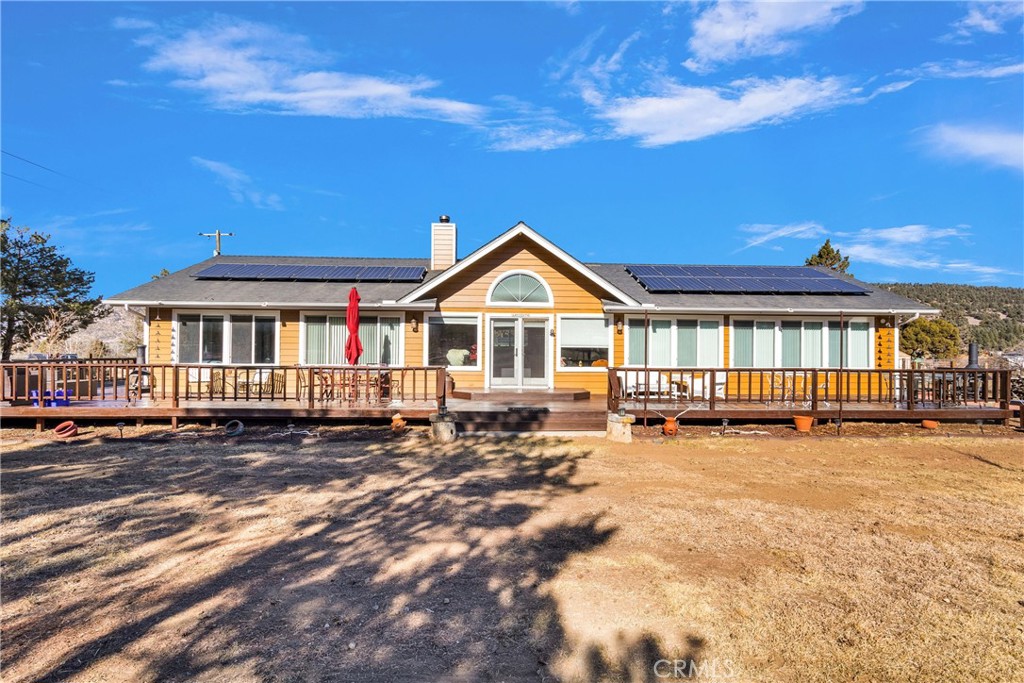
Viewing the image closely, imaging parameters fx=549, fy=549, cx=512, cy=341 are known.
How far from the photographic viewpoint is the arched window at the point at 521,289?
14602 millimetres

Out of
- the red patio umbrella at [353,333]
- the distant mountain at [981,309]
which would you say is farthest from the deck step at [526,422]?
the distant mountain at [981,309]

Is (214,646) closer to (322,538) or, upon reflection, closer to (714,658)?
(322,538)

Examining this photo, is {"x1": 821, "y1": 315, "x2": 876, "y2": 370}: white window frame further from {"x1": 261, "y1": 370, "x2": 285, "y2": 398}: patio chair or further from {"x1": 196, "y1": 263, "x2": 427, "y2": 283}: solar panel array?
{"x1": 261, "y1": 370, "x2": 285, "y2": 398}: patio chair

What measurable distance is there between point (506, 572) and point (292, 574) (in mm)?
1775

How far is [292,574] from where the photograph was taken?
14.9ft

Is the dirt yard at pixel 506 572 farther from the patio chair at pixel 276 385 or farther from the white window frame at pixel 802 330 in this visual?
the white window frame at pixel 802 330

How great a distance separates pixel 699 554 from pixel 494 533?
6.52 ft

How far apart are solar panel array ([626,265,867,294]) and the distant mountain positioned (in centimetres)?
3693

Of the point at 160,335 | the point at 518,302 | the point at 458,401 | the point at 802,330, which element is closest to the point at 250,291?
the point at 160,335

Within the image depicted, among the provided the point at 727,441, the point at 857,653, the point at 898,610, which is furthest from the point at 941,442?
the point at 857,653

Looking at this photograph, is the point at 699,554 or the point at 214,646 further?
the point at 699,554

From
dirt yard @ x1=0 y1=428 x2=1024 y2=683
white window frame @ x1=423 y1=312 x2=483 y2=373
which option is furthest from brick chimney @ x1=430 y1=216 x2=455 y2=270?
dirt yard @ x1=0 y1=428 x2=1024 y2=683

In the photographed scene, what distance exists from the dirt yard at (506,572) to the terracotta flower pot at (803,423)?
3.05 m

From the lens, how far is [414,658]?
3.37 metres
